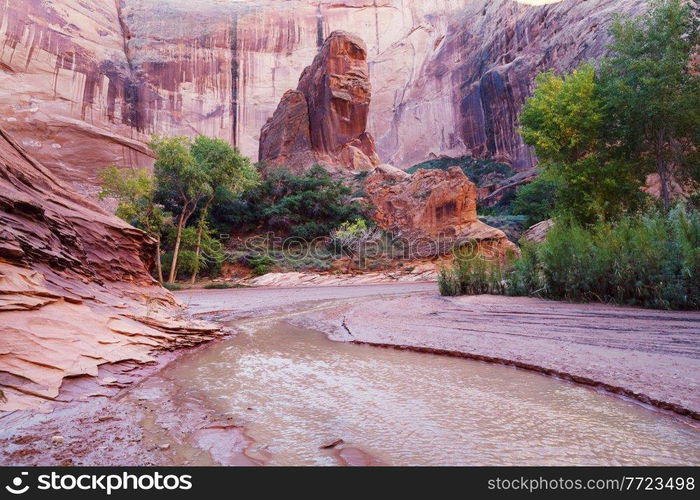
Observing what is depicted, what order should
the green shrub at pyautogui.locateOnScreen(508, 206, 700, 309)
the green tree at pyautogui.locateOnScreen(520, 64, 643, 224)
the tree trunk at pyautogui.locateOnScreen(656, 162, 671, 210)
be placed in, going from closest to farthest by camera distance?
1. the green shrub at pyautogui.locateOnScreen(508, 206, 700, 309)
2. the tree trunk at pyautogui.locateOnScreen(656, 162, 671, 210)
3. the green tree at pyautogui.locateOnScreen(520, 64, 643, 224)

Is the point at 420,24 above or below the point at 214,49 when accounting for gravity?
above

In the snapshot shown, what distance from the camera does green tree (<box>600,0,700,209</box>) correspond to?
14602mm

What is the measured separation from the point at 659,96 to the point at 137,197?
973 inches

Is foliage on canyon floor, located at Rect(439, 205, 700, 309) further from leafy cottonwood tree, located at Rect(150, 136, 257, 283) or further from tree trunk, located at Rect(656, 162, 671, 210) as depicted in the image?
leafy cottonwood tree, located at Rect(150, 136, 257, 283)

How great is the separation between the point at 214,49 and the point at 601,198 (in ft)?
197

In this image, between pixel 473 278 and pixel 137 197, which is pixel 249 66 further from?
pixel 473 278

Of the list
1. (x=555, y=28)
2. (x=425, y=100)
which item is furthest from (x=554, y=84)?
(x=425, y=100)

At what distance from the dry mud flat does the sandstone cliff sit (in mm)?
36576

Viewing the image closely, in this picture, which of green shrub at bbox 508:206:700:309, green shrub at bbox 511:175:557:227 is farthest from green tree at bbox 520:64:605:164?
green shrub at bbox 511:175:557:227

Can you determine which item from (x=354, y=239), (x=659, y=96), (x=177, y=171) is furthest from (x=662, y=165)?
(x=177, y=171)

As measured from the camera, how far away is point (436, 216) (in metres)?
29.8

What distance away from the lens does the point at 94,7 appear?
5459 cm

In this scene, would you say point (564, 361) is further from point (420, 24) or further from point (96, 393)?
point (420, 24)
